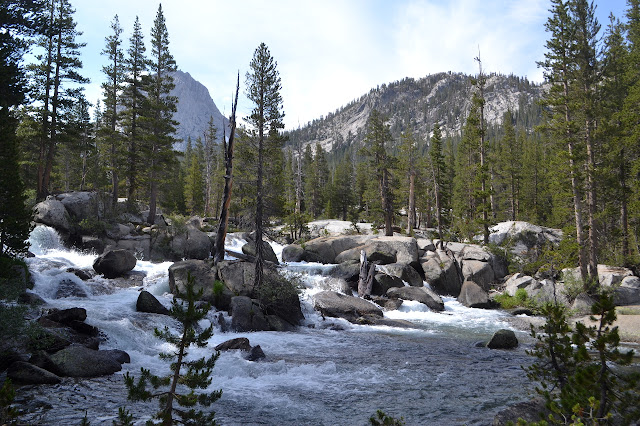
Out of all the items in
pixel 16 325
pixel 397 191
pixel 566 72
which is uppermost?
pixel 566 72

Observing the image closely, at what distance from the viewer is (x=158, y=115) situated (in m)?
35.9

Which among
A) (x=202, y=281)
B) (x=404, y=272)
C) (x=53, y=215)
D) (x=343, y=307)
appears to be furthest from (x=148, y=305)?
(x=404, y=272)

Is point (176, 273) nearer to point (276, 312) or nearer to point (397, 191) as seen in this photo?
point (276, 312)

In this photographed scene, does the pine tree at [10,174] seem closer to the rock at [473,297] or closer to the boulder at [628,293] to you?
the rock at [473,297]

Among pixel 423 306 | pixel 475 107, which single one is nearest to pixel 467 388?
pixel 423 306

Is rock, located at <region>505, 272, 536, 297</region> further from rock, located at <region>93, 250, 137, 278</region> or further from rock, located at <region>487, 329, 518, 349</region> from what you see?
rock, located at <region>93, 250, 137, 278</region>

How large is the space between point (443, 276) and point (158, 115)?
29.8 meters

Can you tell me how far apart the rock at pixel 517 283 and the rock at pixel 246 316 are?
19.0 metres

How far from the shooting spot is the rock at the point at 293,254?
36719 mm

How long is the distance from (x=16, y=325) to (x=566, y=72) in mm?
32641

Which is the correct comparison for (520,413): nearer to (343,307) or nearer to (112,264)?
(343,307)

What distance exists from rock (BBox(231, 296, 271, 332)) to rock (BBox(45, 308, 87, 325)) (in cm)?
642

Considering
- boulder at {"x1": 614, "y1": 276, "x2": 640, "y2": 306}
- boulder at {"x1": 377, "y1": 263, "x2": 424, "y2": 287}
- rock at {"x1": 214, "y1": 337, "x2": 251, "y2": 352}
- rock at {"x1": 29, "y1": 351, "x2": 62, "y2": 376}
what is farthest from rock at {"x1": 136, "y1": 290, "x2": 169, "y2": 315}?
boulder at {"x1": 614, "y1": 276, "x2": 640, "y2": 306}

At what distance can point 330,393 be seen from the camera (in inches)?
410
